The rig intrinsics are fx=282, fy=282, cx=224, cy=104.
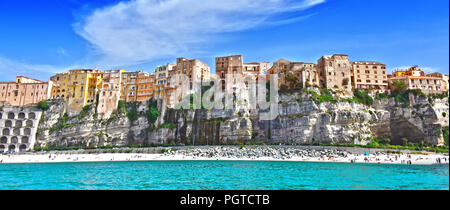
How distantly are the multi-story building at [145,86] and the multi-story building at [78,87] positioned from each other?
8900 millimetres

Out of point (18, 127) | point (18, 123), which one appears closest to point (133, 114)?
point (18, 127)

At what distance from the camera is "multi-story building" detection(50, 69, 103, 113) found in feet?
203

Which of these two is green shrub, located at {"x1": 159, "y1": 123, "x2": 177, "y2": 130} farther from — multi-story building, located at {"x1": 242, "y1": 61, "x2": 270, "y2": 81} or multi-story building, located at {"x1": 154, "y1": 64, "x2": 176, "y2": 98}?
multi-story building, located at {"x1": 242, "y1": 61, "x2": 270, "y2": 81}

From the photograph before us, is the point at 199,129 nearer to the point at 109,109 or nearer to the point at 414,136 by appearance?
the point at 109,109

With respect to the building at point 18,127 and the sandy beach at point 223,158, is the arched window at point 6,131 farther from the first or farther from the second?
the sandy beach at point 223,158

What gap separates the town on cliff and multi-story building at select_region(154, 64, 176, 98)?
0.78 ft

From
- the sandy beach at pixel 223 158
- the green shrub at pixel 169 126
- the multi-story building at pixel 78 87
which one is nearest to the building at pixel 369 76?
the sandy beach at pixel 223 158

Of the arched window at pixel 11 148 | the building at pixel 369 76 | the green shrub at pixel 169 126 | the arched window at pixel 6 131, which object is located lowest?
the arched window at pixel 11 148

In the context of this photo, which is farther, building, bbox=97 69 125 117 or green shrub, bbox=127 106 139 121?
building, bbox=97 69 125 117

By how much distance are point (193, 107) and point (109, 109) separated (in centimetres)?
1897

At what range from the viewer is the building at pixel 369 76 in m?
56.0

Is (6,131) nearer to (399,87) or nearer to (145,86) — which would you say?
(145,86)

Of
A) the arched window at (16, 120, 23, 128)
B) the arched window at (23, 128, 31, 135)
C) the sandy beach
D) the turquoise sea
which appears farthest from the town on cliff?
the turquoise sea
